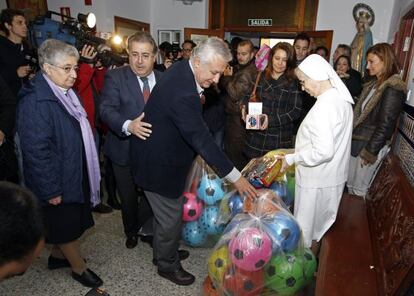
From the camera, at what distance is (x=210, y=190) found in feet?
7.18

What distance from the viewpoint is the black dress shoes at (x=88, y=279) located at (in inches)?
72.9

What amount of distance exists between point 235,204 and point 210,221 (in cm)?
30

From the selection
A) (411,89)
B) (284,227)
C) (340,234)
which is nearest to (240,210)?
(284,227)

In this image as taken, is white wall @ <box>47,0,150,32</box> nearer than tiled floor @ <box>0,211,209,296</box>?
No

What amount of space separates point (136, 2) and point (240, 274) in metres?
6.39

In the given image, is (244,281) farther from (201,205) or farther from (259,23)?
(259,23)

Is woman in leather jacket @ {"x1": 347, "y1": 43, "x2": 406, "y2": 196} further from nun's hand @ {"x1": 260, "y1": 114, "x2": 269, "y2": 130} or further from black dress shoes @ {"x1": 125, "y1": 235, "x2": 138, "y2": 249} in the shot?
black dress shoes @ {"x1": 125, "y1": 235, "x2": 138, "y2": 249}

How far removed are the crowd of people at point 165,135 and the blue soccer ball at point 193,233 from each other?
11 cm

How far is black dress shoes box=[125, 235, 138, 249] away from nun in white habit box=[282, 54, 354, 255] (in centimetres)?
120

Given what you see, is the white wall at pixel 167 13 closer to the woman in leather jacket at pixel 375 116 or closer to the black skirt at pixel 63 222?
the woman in leather jacket at pixel 375 116

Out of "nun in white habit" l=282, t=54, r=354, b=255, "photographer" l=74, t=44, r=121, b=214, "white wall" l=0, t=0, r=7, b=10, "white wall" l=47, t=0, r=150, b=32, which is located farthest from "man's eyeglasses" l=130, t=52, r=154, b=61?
"white wall" l=0, t=0, r=7, b=10

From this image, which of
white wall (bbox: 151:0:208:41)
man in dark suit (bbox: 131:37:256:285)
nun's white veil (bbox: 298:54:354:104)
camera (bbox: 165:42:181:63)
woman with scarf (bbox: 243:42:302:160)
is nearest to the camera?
man in dark suit (bbox: 131:37:256:285)

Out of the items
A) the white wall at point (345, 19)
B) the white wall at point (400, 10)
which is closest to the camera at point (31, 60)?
the white wall at point (400, 10)

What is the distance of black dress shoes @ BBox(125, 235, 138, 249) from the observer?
226 centimetres
